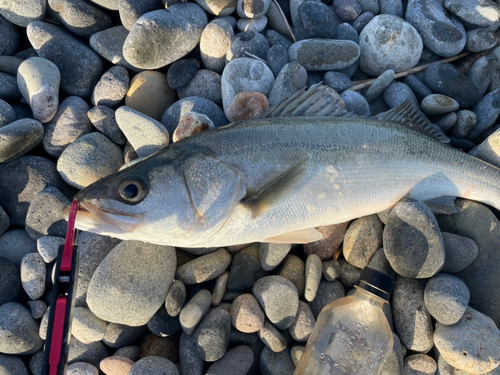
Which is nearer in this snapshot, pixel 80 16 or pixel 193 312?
pixel 193 312

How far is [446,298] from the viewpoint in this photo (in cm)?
260

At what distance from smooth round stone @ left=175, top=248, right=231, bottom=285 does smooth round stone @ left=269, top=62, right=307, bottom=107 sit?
1739 mm

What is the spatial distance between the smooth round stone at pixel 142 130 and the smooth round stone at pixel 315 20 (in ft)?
6.81

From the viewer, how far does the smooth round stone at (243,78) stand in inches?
128

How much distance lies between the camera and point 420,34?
3740mm

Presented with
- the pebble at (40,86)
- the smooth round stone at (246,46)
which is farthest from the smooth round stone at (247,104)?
the pebble at (40,86)

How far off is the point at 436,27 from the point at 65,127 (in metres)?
4.45

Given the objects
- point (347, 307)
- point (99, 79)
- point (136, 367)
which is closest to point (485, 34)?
point (347, 307)

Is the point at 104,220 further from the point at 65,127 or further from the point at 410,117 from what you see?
the point at 410,117

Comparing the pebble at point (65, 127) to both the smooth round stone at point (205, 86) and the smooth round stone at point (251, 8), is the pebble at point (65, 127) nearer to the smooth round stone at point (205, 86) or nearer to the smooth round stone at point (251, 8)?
the smooth round stone at point (205, 86)

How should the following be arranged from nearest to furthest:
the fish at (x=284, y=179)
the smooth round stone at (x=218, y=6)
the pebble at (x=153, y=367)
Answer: the fish at (x=284, y=179) < the pebble at (x=153, y=367) < the smooth round stone at (x=218, y=6)

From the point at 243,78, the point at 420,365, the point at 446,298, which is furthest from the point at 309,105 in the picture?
the point at 420,365

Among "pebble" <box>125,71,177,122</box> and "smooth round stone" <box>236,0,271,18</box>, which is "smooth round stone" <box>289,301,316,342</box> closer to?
"pebble" <box>125,71,177,122</box>

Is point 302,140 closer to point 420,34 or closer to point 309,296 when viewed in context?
point 309,296
